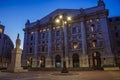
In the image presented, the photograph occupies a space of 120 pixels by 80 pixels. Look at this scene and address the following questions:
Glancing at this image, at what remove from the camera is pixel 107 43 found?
34812 mm

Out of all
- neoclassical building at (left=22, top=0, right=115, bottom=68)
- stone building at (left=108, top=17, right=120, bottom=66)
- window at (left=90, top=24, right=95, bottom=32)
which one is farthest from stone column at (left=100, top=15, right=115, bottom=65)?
stone building at (left=108, top=17, right=120, bottom=66)

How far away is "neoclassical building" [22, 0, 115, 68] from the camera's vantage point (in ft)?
119

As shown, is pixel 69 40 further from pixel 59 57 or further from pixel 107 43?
pixel 107 43

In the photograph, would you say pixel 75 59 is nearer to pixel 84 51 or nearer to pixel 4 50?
pixel 84 51

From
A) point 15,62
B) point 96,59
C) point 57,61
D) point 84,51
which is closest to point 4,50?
point 57,61

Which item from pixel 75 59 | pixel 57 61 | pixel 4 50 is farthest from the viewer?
Answer: pixel 4 50

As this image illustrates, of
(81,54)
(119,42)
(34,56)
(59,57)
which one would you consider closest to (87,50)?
(81,54)

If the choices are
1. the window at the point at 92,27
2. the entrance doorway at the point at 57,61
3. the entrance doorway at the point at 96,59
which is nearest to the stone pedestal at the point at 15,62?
the entrance doorway at the point at 57,61

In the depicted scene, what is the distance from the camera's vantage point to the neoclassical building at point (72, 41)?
119ft

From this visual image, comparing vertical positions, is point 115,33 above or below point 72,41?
above

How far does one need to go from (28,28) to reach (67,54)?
74.8ft

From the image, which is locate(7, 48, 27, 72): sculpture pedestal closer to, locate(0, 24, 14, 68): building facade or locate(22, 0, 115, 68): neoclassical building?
locate(22, 0, 115, 68): neoclassical building

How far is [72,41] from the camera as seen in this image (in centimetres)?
4109

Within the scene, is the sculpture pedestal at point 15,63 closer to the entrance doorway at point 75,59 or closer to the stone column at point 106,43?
the entrance doorway at point 75,59
